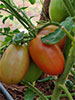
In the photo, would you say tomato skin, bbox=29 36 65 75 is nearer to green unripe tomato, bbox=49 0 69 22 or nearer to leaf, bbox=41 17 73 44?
leaf, bbox=41 17 73 44

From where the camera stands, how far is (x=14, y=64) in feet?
1.38

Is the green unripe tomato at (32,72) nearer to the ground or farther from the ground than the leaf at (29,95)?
farther from the ground

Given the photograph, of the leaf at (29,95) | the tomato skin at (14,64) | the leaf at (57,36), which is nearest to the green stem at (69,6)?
the leaf at (57,36)

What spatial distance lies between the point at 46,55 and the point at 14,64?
0.28 feet

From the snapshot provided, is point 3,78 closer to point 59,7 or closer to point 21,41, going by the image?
point 21,41

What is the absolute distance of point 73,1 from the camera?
471mm

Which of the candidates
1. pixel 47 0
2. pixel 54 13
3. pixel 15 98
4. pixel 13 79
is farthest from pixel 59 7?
pixel 15 98

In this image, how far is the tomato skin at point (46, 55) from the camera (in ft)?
1.34

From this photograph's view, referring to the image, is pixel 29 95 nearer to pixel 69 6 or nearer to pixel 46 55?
pixel 46 55

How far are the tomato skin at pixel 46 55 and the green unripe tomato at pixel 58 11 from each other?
15cm

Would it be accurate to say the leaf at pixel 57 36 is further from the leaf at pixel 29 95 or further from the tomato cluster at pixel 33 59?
the leaf at pixel 29 95

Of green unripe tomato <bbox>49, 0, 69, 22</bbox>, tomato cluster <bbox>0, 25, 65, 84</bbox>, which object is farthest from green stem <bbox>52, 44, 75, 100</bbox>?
green unripe tomato <bbox>49, 0, 69, 22</bbox>

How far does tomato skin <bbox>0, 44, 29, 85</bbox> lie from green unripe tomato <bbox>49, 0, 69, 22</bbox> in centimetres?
18

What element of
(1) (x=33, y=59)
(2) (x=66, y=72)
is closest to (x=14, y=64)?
(1) (x=33, y=59)
